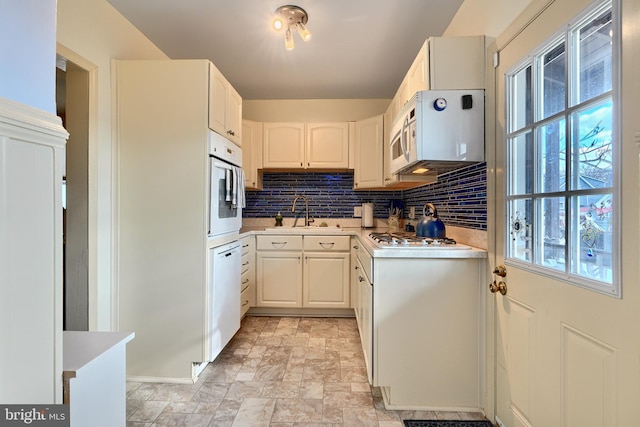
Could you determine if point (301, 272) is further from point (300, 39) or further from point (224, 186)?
point (300, 39)

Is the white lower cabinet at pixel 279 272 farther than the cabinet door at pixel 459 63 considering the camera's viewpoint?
Yes

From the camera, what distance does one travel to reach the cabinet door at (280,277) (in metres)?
3.12

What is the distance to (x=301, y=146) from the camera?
342 cm

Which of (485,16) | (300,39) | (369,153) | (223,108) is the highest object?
(300,39)

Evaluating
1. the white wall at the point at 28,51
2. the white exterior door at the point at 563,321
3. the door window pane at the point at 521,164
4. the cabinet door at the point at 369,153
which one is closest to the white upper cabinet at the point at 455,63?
the white exterior door at the point at 563,321

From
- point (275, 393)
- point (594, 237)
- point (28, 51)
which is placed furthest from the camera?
point (275, 393)

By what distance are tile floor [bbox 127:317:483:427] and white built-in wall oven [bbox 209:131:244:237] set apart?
37.2 inches

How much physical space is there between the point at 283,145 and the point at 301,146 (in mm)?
200

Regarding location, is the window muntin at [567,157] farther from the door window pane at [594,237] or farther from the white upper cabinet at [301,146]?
the white upper cabinet at [301,146]

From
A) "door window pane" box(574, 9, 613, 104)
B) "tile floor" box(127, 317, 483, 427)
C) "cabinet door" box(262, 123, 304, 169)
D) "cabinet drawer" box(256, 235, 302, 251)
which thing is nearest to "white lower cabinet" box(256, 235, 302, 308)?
"cabinet drawer" box(256, 235, 302, 251)

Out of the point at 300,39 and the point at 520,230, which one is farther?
the point at 300,39

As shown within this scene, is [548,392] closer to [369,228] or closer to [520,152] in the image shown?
[520,152]

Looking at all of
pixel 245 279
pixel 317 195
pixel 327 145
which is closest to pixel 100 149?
pixel 245 279

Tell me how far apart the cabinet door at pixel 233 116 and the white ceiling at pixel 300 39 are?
1.40ft
